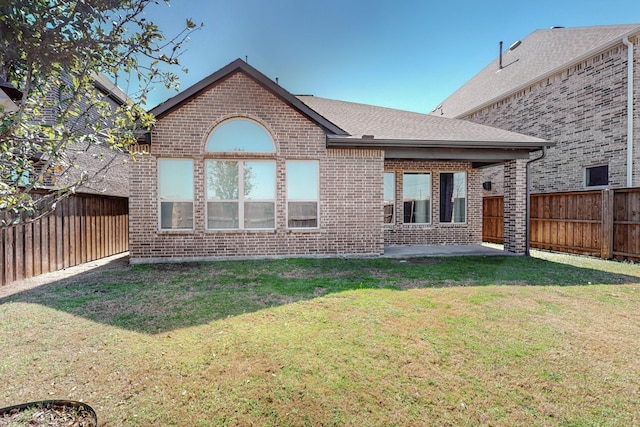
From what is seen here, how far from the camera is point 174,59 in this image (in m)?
2.74

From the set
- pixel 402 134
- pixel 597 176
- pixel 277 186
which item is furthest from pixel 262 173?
pixel 597 176

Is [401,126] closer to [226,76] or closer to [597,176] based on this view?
[226,76]

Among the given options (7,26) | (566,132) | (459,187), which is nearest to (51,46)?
(7,26)

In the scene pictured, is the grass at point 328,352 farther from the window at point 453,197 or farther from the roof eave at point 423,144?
the window at point 453,197

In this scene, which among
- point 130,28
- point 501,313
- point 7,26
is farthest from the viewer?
point 501,313

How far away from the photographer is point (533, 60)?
14789mm

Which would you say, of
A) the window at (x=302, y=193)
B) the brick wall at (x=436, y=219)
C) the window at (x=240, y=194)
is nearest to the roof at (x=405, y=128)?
the window at (x=302, y=193)

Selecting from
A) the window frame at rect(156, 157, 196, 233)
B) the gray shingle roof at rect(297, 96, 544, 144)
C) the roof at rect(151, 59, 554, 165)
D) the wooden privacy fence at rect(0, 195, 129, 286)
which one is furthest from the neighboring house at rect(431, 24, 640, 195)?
the wooden privacy fence at rect(0, 195, 129, 286)

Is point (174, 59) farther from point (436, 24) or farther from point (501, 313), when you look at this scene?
point (436, 24)

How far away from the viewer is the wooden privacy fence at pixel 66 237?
5.95 metres

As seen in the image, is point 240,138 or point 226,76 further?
point 240,138

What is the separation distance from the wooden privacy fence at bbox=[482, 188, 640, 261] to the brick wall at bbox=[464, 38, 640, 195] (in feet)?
7.29

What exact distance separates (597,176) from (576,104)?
294 cm

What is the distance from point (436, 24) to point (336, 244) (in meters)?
9.29
